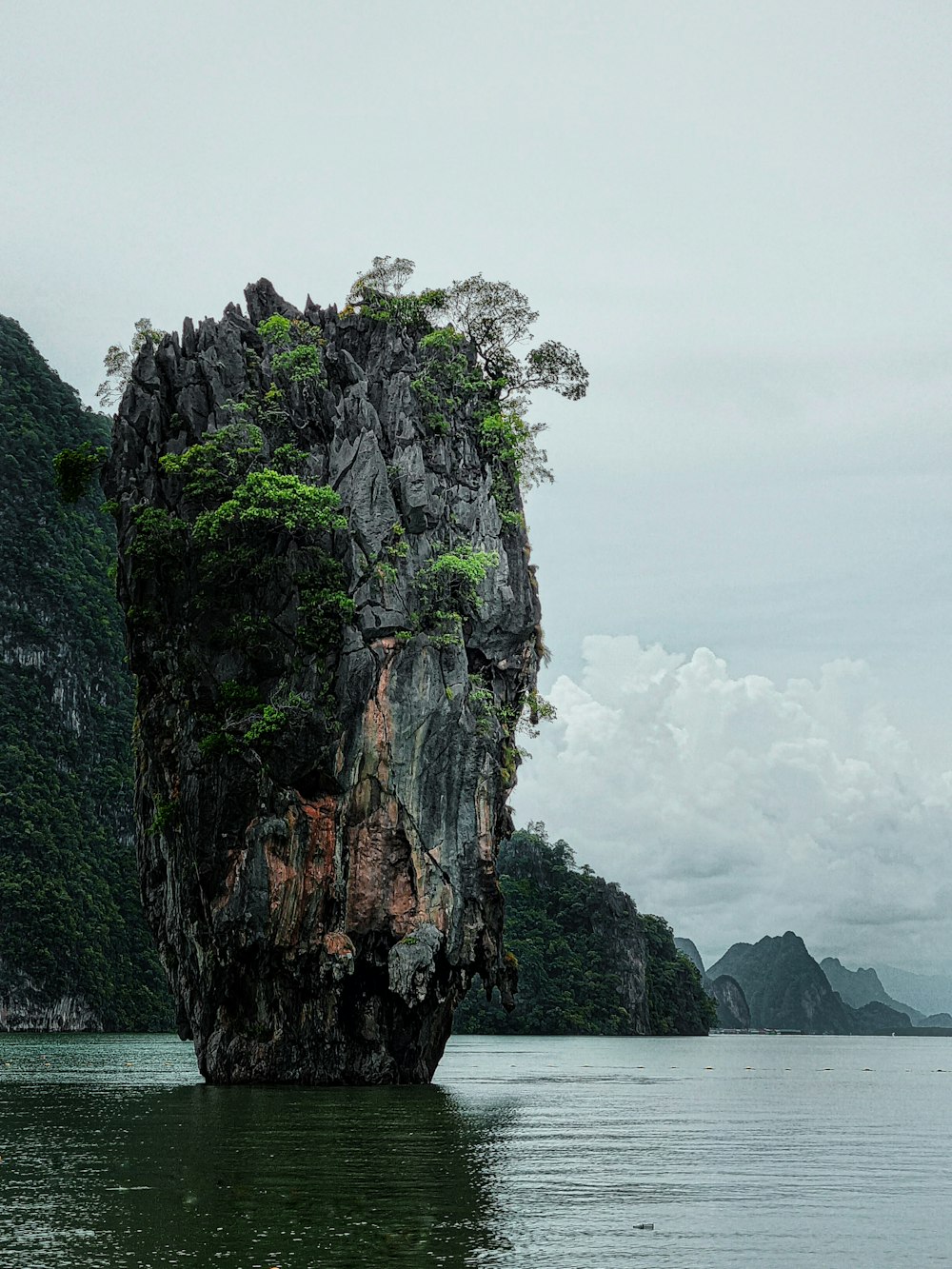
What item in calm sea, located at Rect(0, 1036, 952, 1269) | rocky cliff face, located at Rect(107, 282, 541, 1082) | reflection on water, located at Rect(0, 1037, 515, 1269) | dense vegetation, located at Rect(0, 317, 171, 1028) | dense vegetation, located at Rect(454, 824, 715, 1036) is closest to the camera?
reflection on water, located at Rect(0, 1037, 515, 1269)

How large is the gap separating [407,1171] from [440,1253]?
220 inches

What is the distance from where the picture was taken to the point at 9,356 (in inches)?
5969

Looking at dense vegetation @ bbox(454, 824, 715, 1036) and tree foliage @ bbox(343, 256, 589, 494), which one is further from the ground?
tree foliage @ bbox(343, 256, 589, 494)

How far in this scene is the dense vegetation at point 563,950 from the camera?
4766 inches

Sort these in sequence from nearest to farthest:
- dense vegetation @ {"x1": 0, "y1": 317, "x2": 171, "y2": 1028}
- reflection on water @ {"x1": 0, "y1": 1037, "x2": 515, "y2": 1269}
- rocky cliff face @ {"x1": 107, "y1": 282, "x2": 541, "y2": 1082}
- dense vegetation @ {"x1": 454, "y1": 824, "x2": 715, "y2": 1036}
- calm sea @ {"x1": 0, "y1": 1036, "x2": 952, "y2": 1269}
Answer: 1. reflection on water @ {"x1": 0, "y1": 1037, "x2": 515, "y2": 1269}
2. calm sea @ {"x1": 0, "y1": 1036, "x2": 952, "y2": 1269}
3. rocky cliff face @ {"x1": 107, "y1": 282, "x2": 541, "y2": 1082}
4. dense vegetation @ {"x1": 0, "y1": 317, "x2": 171, "y2": 1028}
5. dense vegetation @ {"x1": 454, "y1": 824, "x2": 715, "y2": 1036}

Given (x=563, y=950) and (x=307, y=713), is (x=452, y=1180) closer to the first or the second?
(x=307, y=713)

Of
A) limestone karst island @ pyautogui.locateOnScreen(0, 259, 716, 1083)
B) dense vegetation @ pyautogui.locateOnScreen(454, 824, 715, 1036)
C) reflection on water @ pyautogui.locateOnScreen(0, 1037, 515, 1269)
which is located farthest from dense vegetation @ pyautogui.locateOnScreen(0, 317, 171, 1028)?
reflection on water @ pyautogui.locateOnScreen(0, 1037, 515, 1269)

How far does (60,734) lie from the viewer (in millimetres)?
134250

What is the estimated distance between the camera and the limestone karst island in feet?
108

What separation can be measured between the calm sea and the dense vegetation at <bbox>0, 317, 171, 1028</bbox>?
3273 inches

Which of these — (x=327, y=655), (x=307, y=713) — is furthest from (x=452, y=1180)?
(x=327, y=655)

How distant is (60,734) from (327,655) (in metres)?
108

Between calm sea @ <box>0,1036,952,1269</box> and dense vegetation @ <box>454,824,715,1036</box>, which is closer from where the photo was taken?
calm sea @ <box>0,1036,952,1269</box>

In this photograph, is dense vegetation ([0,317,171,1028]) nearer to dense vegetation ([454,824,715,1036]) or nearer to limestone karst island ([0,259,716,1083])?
dense vegetation ([454,824,715,1036])
